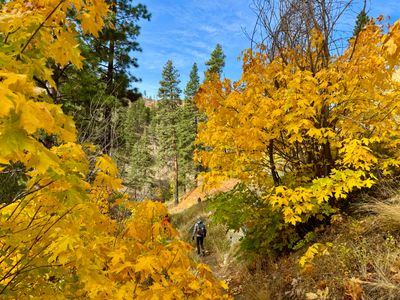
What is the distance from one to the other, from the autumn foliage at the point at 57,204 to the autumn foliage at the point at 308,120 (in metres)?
2.71

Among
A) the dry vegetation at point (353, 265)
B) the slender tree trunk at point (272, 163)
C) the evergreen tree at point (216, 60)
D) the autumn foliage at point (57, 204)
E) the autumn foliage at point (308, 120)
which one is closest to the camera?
the autumn foliage at point (57, 204)

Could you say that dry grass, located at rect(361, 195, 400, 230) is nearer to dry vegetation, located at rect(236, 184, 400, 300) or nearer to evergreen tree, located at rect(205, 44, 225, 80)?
dry vegetation, located at rect(236, 184, 400, 300)

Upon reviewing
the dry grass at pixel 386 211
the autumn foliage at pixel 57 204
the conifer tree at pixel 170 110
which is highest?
the conifer tree at pixel 170 110

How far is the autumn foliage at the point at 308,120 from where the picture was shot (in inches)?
204

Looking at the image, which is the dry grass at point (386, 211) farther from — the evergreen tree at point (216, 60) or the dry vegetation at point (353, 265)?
the evergreen tree at point (216, 60)

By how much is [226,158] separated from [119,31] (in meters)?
7.62

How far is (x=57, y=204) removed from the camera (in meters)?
2.61

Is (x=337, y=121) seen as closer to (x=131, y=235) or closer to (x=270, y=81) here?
(x=270, y=81)

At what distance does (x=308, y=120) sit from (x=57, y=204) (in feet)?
12.6

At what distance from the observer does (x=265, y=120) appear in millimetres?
5312

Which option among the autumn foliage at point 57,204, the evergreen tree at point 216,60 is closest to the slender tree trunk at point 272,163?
the autumn foliage at point 57,204

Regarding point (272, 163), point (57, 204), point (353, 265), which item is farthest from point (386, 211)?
point (57, 204)

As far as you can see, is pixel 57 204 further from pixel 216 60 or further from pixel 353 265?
pixel 216 60

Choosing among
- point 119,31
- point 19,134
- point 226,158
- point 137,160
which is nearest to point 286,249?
point 226,158
